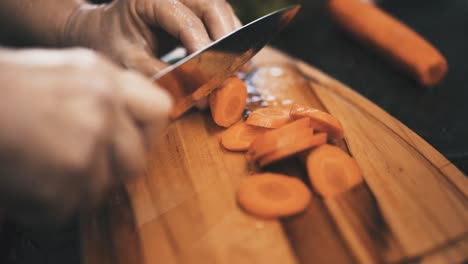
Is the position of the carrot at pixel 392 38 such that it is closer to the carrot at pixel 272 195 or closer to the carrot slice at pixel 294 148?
the carrot slice at pixel 294 148

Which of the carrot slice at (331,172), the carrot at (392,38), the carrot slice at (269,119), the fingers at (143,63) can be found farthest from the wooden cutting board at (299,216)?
the carrot at (392,38)

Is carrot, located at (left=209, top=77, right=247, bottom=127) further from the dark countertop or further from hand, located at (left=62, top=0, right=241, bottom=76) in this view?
the dark countertop

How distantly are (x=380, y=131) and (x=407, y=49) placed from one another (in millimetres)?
841

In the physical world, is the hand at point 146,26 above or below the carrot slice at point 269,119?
above

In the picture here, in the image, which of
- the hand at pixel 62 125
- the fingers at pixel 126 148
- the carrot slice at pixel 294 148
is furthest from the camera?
the carrot slice at pixel 294 148

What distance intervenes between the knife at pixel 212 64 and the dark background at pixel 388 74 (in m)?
0.67

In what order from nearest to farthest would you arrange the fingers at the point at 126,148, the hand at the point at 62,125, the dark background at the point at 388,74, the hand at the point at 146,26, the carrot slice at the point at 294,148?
the hand at the point at 62,125 → the fingers at the point at 126,148 → the carrot slice at the point at 294,148 → the dark background at the point at 388,74 → the hand at the point at 146,26

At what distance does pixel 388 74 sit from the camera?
7.32 feet

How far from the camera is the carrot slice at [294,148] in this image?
4.23ft

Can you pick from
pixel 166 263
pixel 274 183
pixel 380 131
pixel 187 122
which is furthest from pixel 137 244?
pixel 380 131

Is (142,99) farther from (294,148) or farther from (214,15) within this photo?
(214,15)

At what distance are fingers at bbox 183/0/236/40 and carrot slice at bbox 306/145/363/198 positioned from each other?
66 centimetres

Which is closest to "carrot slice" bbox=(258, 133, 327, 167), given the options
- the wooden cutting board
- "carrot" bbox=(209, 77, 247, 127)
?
the wooden cutting board

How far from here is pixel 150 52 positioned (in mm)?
1696
